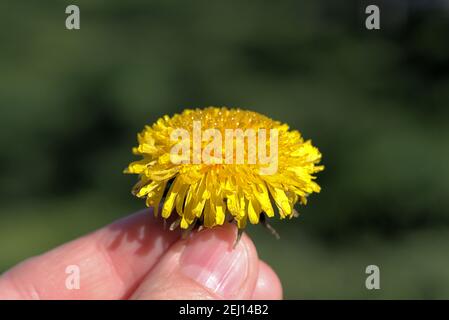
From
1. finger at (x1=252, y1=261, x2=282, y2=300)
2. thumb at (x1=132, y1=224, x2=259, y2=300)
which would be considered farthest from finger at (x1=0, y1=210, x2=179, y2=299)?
finger at (x1=252, y1=261, x2=282, y2=300)

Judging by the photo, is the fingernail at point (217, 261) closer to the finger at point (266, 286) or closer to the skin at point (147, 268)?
the skin at point (147, 268)

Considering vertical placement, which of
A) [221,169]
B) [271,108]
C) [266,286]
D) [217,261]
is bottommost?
[266,286]

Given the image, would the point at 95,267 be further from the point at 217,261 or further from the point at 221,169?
the point at 221,169

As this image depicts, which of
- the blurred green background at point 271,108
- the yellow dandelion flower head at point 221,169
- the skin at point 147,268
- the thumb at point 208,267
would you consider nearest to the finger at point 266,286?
the skin at point 147,268

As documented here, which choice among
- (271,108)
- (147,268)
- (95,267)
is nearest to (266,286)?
(147,268)
